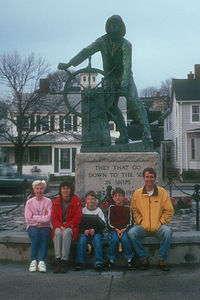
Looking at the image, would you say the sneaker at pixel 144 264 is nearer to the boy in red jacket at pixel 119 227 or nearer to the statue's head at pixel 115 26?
the boy in red jacket at pixel 119 227

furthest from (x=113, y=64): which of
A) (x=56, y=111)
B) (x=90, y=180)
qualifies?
(x=56, y=111)

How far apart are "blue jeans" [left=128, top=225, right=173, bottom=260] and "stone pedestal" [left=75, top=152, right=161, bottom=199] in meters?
2.50

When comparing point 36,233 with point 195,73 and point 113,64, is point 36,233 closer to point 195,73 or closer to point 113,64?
point 113,64

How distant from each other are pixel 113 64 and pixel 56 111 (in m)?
23.4

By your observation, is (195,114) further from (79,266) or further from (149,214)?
(79,266)

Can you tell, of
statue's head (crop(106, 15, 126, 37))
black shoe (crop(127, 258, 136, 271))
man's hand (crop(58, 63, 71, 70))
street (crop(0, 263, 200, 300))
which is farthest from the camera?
man's hand (crop(58, 63, 71, 70))

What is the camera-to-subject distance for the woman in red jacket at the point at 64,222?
5.89 meters

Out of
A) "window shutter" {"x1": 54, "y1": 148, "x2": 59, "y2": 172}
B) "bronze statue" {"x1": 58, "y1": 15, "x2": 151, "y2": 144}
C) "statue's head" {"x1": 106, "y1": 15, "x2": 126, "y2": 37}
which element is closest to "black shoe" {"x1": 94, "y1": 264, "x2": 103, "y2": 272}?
"bronze statue" {"x1": 58, "y1": 15, "x2": 151, "y2": 144}

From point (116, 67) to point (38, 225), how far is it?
163 inches

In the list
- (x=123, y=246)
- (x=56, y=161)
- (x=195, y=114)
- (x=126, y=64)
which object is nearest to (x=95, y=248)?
(x=123, y=246)

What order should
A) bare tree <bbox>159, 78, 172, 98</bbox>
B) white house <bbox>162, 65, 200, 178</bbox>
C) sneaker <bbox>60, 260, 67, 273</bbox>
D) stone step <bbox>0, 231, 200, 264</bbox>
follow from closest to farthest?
sneaker <bbox>60, 260, 67, 273</bbox> < stone step <bbox>0, 231, 200, 264</bbox> < white house <bbox>162, 65, 200, 178</bbox> < bare tree <bbox>159, 78, 172, 98</bbox>

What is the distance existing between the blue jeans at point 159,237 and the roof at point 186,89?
29.4 metres

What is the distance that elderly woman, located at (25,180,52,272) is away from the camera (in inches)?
236

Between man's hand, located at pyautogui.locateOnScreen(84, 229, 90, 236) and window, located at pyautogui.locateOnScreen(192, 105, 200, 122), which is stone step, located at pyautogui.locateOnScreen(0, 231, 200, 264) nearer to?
man's hand, located at pyautogui.locateOnScreen(84, 229, 90, 236)
